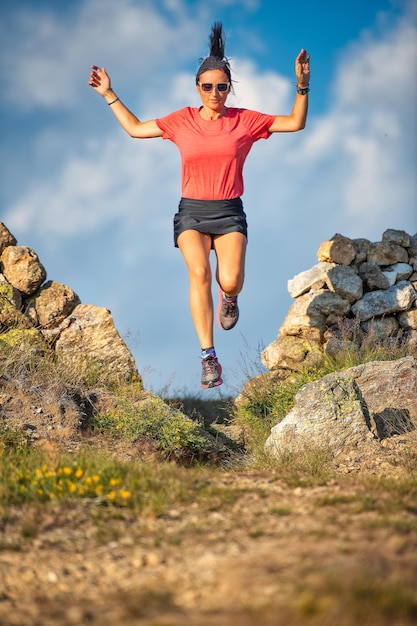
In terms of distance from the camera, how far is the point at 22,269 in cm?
955

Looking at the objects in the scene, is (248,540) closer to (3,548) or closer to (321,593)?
(321,593)

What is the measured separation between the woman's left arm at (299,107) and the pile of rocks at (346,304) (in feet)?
11.6

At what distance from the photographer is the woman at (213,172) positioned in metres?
7.32

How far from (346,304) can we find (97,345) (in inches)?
152

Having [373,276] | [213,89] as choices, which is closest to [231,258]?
[213,89]

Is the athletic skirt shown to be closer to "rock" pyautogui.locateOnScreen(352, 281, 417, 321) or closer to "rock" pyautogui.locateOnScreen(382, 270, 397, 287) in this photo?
"rock" pyautogui.locateOnScreen(352, 281, 417, 321)

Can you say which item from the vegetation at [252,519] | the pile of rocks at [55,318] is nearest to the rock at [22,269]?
the pile of rocks at [55,318]

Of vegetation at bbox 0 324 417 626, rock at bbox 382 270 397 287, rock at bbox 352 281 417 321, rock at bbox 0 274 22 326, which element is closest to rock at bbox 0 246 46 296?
rock at bbox 0 274 22 326

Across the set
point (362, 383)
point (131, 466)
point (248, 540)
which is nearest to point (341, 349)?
point (362, 383)

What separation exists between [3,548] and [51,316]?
6.00 meters

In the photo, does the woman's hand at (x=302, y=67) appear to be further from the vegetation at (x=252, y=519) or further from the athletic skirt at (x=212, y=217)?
the vegetation at (x=252, y=519)

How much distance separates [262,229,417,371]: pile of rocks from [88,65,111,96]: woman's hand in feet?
15.1

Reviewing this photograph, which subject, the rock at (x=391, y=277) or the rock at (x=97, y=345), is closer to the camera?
the rock at (x=97, y=345)

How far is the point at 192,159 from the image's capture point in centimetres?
743
